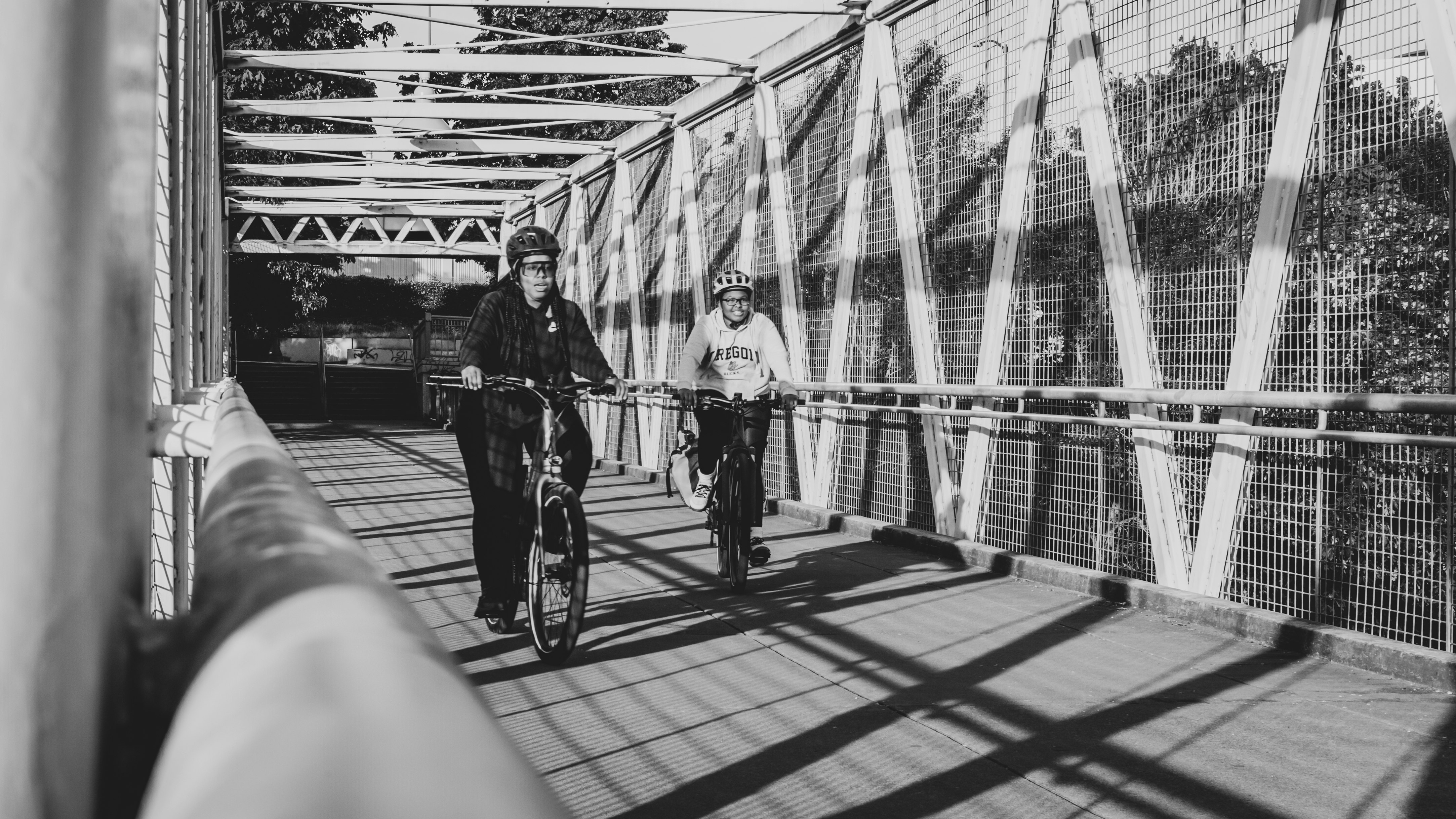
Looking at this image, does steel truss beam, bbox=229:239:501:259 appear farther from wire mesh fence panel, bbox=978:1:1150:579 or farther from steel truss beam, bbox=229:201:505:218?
wire mesh fence panel, bbox=978:1:1150:579

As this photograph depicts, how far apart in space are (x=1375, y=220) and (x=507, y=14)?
115 ft

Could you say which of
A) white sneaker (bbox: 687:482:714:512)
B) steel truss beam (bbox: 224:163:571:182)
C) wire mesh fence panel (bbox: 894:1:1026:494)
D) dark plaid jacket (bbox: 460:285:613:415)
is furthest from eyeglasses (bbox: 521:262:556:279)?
steel truss beam (bbox: 224:163:571:182)

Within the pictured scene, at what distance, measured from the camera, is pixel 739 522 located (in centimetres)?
765

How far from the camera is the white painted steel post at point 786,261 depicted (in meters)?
12.0

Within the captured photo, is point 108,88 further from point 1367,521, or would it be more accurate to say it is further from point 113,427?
point 1367,521

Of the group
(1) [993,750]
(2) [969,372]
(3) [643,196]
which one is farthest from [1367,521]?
(3) [643,196]

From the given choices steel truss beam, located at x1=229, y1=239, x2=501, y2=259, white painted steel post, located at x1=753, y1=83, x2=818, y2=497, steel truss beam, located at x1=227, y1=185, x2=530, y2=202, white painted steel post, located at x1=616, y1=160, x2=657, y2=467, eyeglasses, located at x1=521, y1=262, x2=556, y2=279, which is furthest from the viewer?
steel truss beam, located at x1=229, y1=239, x2=501, y2=259

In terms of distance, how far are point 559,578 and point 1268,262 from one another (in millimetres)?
3645

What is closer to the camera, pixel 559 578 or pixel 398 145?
pixel 559 578

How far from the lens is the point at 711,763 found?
4.30 metres

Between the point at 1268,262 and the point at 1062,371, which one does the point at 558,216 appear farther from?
the point at 1268,262

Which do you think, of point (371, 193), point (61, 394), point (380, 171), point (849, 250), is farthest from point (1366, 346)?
point (371, 193)

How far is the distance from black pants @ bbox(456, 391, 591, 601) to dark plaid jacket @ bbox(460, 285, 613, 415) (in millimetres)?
92

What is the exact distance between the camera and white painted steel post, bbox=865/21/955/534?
9.52 meters
